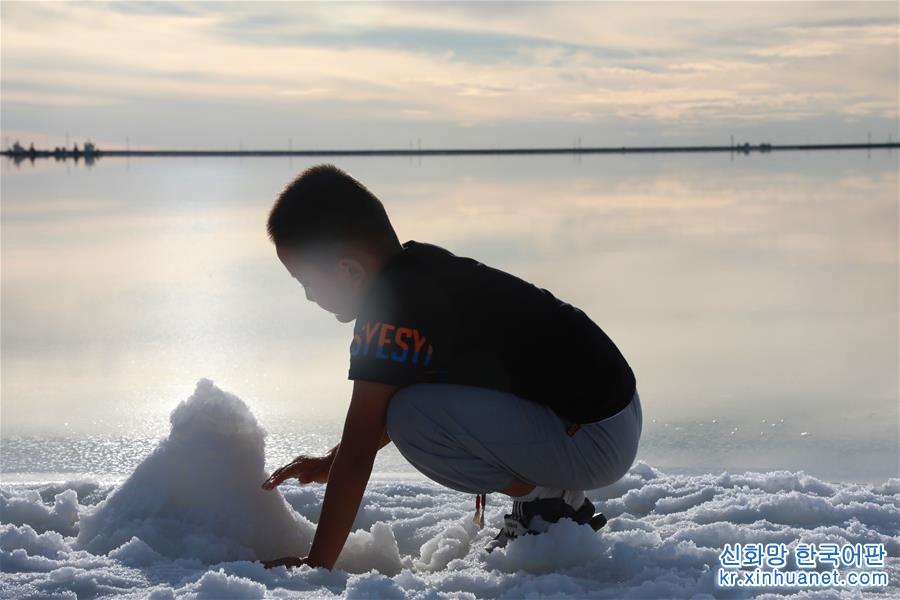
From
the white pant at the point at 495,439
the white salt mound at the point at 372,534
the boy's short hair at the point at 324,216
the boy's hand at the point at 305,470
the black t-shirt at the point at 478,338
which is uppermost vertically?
the boy's short hair at the point at 324,216

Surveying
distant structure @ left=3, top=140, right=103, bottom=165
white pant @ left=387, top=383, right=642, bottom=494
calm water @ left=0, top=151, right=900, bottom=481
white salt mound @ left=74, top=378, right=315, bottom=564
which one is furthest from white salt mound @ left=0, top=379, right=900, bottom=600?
distant structure @ left=3, top=140, right=103, bottom=165

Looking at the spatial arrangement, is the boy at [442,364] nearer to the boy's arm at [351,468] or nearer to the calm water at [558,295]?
the boy's arm at [351,468]

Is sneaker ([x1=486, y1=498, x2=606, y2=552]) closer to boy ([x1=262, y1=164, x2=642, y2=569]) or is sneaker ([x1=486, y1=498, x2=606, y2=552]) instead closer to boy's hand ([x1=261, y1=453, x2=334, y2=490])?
boy ([x1=262, y1=164, x2=642, y2=569])

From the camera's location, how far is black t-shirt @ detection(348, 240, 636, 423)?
218 cm

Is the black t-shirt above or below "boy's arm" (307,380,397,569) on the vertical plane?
above

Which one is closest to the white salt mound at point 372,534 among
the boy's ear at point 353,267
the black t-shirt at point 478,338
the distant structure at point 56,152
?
the black t-shirt at point 478,338

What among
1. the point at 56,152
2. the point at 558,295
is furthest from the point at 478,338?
the point at 56,152

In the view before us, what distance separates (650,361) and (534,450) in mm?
2375

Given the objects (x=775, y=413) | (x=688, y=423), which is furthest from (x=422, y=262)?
(x=775, y=413)

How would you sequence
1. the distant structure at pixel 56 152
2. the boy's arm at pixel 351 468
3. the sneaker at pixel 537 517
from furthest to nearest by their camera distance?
the distant structure at pixel 56 152 < the sneaker at pixel 537 517 < the boy's arm at pixel 351 468

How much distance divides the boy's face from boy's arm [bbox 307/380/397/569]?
0.17m

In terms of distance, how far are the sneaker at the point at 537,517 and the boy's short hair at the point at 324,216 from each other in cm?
68

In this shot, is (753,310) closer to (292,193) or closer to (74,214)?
(292,193)

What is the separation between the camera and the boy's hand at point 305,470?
2.50 m
